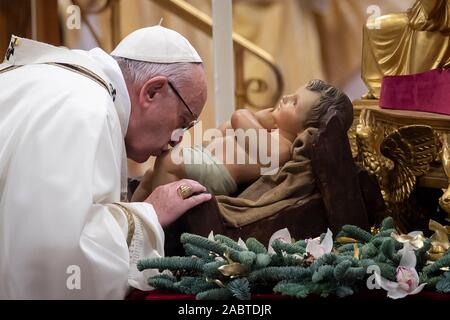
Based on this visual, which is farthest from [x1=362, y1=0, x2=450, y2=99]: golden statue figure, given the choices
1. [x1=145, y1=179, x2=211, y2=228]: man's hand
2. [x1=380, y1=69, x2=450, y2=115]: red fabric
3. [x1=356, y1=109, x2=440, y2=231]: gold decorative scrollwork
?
[x1=145, y1=179, x2=211, y2=228]: man's hand

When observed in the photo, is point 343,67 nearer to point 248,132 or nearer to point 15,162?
point 248,132

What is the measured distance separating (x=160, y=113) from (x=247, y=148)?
0.90 ft

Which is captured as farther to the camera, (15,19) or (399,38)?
(15,19)

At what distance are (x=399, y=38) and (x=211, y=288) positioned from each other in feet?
6.76

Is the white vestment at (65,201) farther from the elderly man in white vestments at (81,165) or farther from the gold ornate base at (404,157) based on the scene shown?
the gold ornate base at (404,157)

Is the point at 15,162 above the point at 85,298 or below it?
above

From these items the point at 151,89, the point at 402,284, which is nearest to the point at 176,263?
the point at 402,284

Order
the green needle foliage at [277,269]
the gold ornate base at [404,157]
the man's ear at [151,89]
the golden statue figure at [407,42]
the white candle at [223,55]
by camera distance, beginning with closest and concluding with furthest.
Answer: the green needle foliage at [277,269]
the man's ear at [151,89]
the gold ornate base at [404,157]
the golden statue figure at [407,42]
the white candle at [223,55]

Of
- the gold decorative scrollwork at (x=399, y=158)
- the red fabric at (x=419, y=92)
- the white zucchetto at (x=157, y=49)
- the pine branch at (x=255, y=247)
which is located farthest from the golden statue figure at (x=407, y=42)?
the pine branch at (x=255, y=247)

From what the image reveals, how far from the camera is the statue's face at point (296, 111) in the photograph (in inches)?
121

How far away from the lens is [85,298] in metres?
2.61

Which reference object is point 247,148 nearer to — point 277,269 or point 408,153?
point 408,153

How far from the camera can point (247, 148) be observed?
315 centimetres
